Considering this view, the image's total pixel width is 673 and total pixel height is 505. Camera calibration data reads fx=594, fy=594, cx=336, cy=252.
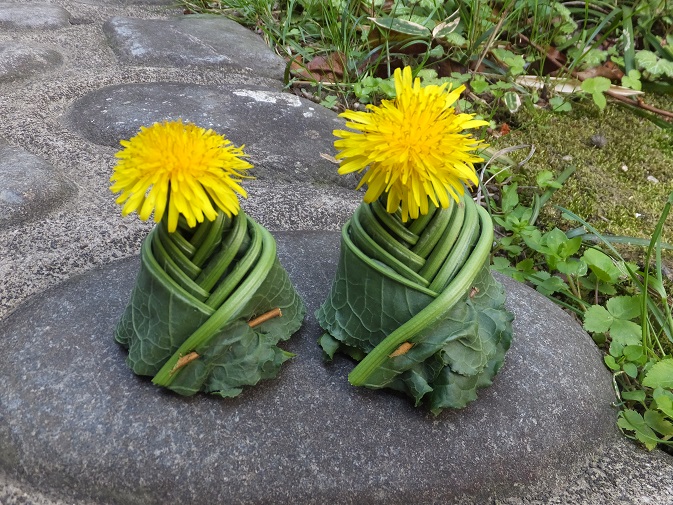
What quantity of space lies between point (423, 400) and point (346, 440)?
0.15 m

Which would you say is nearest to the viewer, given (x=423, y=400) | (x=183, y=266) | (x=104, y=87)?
(x=183, y=266)

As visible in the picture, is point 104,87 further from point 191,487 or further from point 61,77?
point 191,487

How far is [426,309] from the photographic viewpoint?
955 mm

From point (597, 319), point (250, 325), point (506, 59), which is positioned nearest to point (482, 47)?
point (506, 59)

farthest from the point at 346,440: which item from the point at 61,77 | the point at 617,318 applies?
the point at 61,77

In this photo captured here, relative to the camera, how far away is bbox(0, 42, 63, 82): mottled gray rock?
→ 188 cm

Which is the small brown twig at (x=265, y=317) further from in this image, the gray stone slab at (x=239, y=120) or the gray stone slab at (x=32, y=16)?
the gray stone slab at (x=32, y=16)

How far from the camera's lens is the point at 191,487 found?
93cm

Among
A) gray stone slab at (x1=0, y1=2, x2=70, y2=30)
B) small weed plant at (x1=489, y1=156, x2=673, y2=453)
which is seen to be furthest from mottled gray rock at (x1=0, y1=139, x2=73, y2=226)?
small weed plant at (x1=489, y1=156, x2=673, y2=453)

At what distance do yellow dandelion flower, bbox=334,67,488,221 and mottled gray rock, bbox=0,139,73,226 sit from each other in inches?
34.0

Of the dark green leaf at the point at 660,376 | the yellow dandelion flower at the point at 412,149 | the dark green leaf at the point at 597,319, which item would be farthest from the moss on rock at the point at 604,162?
the yellow dandelion flower at the point at 412,149

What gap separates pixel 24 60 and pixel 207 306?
1.46m

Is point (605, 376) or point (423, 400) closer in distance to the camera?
point (423, 400)

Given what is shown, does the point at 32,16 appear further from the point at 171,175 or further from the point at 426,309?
the point at 426,309
